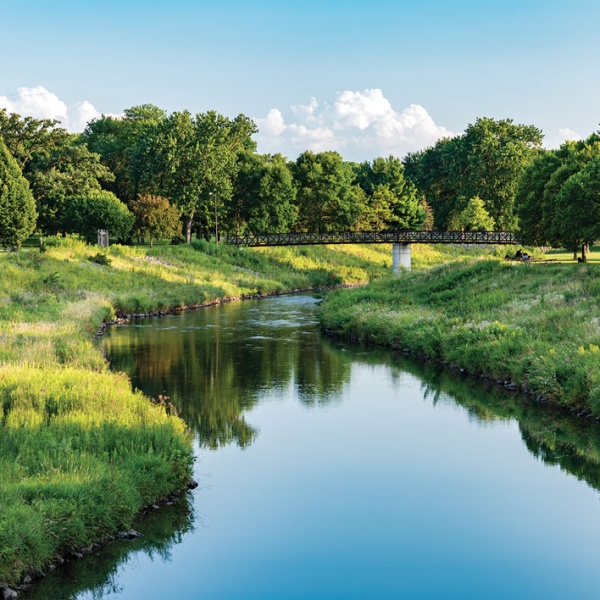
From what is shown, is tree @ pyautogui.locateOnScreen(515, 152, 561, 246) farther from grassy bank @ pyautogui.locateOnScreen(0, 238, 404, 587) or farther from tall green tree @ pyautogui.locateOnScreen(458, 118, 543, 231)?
tall green tree @ pyautogui.locateOnScreen(458, 118, 543, 231)

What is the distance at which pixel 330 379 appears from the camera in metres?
35.2

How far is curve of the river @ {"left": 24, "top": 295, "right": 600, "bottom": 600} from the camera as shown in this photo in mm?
15727

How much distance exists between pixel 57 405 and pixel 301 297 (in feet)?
173

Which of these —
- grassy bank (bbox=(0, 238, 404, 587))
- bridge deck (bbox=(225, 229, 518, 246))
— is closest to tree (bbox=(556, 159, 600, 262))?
grassy bank (bbox=(0, 238, 404, 587))

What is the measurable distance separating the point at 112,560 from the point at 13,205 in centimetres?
6012

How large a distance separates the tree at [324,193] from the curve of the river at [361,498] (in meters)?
73.1

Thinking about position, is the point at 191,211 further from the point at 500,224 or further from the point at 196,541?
the point at 196,541

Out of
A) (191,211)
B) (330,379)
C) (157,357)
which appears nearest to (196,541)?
(330,379)

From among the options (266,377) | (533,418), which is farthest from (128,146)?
(533,418)

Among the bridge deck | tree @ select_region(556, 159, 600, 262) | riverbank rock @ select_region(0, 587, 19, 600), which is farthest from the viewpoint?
the bridge deck

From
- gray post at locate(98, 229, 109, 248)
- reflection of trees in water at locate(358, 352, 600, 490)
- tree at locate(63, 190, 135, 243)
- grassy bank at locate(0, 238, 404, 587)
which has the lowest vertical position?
reflection of trees in water at locate(358, 352, 600, 490)

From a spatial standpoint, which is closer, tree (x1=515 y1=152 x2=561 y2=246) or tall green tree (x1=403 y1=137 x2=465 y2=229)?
tree (x1=515 y1=152 x2=561 y2=246)

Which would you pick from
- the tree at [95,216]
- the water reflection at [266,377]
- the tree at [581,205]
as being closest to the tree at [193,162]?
the tree at [95,216]

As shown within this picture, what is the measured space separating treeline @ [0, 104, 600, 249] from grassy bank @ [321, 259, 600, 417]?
6.84m
